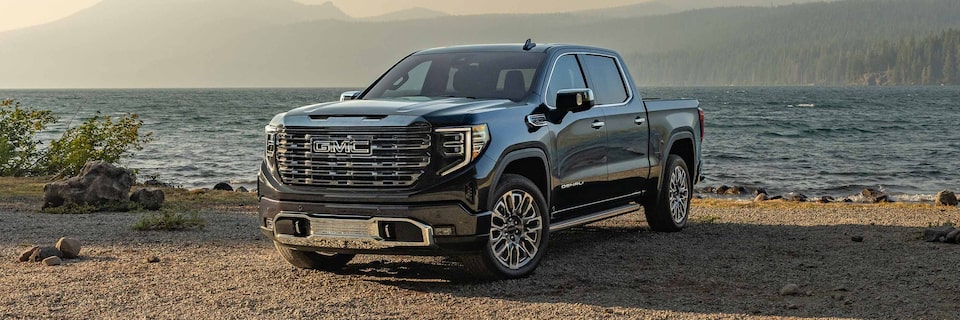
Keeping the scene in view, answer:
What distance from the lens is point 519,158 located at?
8.14 m

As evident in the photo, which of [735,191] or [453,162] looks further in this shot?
[735,191]

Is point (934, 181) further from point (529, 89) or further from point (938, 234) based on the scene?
point (529, 89)

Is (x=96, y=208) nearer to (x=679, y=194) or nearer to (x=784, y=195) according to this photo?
(x=679, y=194)

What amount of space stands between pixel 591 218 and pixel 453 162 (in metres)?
2.22

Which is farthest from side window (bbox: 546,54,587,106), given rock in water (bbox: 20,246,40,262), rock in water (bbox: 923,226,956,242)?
rock in water (bbox: 20,246,40,262)

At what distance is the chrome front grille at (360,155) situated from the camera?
7.68 m

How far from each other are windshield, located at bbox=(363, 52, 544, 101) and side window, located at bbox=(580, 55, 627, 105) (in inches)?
31.4

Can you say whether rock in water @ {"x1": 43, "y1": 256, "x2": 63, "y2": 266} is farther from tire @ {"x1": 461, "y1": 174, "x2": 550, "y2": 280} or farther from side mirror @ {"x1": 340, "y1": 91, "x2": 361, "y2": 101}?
tire @ {"x1": 461, "y1": 174, "x2": 550, "y2": 280}

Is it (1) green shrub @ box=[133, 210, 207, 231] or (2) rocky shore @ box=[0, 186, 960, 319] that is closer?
(2) rocky shore @ box=[0, 186, 960, 319]

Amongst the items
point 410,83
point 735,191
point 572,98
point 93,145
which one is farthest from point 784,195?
point 572,98

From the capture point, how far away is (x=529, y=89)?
877 centimetres

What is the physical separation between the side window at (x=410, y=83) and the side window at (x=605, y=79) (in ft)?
4.63

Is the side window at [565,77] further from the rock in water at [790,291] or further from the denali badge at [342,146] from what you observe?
the rock in water at [790,291]

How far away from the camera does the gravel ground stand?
284 inches
